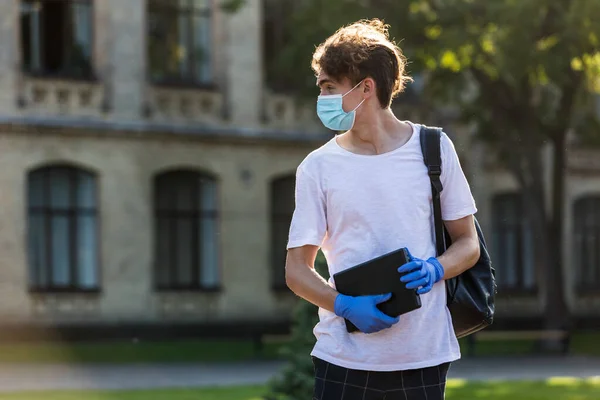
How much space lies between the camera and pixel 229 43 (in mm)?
27688

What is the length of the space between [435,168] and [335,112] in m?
0.37

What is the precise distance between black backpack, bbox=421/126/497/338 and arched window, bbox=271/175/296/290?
23984mm

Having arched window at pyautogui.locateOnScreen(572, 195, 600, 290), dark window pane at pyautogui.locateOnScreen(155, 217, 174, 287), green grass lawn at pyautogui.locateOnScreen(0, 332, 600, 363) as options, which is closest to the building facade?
dark window pane at pyautogui.locateOnScreen(155, 217, 174, 287)

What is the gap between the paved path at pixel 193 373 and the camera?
17.0 m

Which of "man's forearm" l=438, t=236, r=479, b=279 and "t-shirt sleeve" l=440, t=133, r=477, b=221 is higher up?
"t-shirt sleeve" l=440, t=133, r=477, b=221

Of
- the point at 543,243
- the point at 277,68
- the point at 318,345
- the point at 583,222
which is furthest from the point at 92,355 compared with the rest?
the point at 318,345

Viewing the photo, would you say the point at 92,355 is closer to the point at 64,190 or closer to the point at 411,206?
the point at 64,190

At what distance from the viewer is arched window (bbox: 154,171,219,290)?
27.0 meters

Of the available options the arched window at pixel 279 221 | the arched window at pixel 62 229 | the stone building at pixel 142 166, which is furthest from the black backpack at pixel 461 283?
the arched window at pixel 279 221

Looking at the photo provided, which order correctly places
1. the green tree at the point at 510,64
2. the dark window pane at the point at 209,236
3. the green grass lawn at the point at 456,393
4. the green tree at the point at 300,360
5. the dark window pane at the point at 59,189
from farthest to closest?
the dark window pane at the point at 209,236 → the dark window pane at the point at 59,189 → the green tree at the point at 510,64 → the green grass lawn at the point at 456,393 → the green tree at the point at 300,360

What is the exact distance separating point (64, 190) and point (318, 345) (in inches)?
857

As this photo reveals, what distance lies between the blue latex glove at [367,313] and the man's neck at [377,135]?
50cm

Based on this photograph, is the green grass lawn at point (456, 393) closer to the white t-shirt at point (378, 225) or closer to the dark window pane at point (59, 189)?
the white t-shirt at point (378, 225)

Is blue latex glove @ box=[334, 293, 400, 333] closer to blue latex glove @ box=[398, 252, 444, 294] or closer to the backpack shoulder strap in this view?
blue latex glove @ box=[398, 252, 444, 294]
